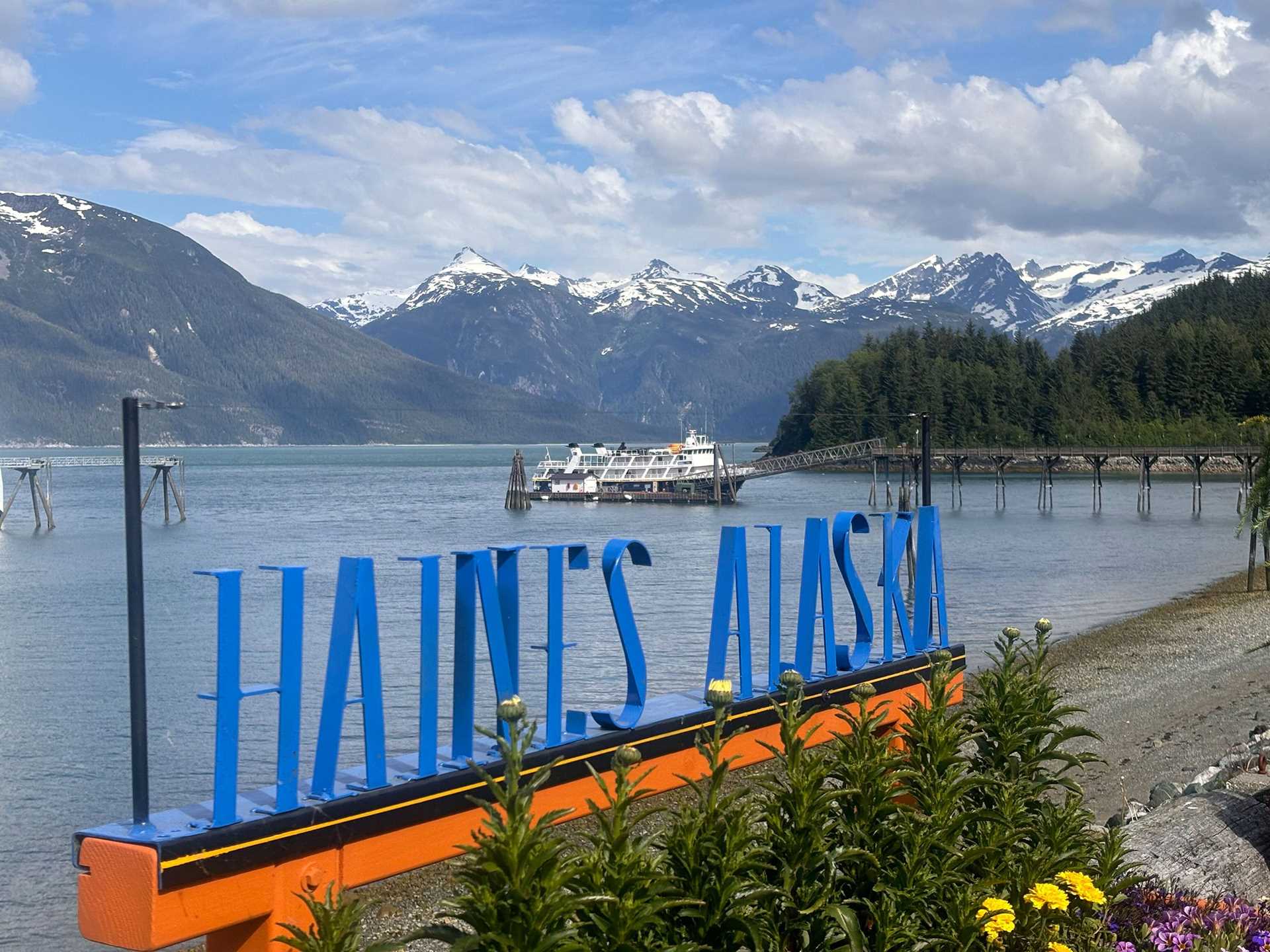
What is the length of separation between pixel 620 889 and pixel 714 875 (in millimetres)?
703

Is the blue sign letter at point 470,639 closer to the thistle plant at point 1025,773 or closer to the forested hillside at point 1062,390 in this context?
the thistle plant at point 1025,773

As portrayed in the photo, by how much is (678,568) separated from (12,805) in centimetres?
4432

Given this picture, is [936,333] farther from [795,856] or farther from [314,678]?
[795,856]

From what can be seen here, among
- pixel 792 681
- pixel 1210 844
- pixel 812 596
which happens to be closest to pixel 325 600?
pixel 812 596

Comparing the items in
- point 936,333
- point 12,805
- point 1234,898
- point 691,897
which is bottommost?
point 12,805

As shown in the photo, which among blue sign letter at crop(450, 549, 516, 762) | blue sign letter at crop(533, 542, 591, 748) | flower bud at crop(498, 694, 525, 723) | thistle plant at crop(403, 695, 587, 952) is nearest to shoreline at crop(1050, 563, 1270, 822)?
blue sign letter at crop(533, 542, 591, 748)

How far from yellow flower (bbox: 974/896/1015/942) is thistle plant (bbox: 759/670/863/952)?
2.37 feet

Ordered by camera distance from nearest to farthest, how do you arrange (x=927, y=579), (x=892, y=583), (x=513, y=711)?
(x=513, y=711) → (x=892, y=583) → (x=927, y=579)

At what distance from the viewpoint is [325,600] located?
52031 millimetres

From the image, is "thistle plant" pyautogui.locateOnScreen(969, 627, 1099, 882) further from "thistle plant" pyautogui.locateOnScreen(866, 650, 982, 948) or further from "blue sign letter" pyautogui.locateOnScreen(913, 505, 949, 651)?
"blue sign letter" pyautogui.locateOnScreen(913, 505, 949, 651)

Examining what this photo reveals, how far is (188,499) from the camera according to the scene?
464 ft

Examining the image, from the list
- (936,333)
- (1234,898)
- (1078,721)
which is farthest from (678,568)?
(936,333)

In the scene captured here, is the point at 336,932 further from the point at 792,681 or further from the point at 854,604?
the point at 854,604

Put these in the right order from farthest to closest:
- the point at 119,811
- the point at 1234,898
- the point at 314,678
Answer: the point at 314,678
the point at 119,811
the point at 1234,898
